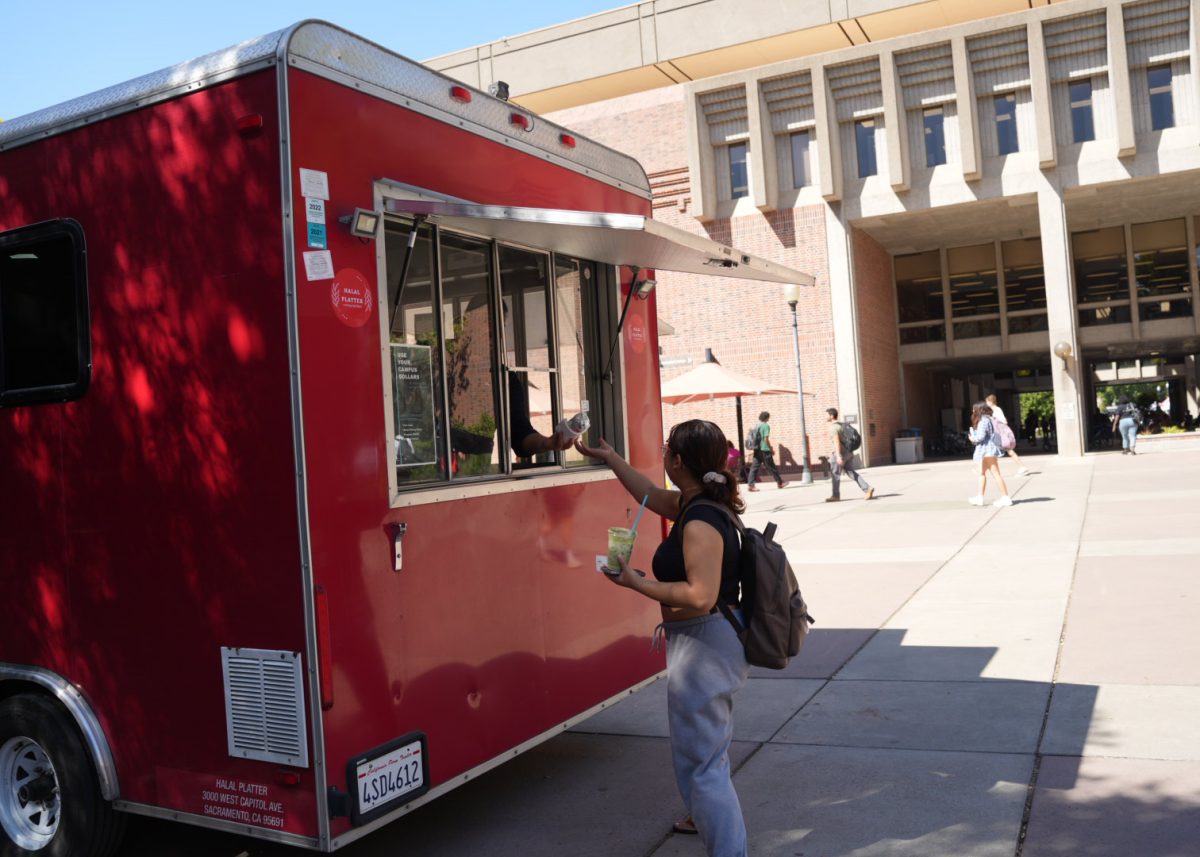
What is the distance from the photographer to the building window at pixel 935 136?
28.9 meters

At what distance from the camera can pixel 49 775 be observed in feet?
13.7

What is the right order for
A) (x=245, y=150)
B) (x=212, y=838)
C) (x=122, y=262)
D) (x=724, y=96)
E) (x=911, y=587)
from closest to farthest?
(x=245, y=150) → (x=122, y=262) → (x=212, y=838) → (x=911, y=587) → (x=724, y=96)

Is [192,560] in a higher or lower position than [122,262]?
lower

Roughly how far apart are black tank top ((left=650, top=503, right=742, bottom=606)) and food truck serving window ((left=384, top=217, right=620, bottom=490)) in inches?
39.9

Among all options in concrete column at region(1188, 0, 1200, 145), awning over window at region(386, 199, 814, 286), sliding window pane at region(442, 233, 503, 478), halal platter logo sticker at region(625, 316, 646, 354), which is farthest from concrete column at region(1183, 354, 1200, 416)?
sliding window pane at region(442, 233, 503, 478)

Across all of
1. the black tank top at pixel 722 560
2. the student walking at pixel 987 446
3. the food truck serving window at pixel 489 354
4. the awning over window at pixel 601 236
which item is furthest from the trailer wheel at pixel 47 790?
the student walking at pixel 987 446

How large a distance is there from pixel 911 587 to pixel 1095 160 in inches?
882

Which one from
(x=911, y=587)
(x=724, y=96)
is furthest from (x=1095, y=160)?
(x=911, y=587)

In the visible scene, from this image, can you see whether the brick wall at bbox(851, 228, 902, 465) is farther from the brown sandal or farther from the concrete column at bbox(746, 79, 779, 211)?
the brown sandal

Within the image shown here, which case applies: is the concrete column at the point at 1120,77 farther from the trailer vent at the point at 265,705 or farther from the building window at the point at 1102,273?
the trailer vent at the point at 265,705

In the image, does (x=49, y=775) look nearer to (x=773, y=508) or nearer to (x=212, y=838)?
(x=212, y=838)

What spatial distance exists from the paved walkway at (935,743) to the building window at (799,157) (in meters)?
21.7

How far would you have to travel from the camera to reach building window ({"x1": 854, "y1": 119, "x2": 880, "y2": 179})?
2934 cm

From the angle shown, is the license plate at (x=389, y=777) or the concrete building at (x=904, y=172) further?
the concrete building at (x=904, y=172)
